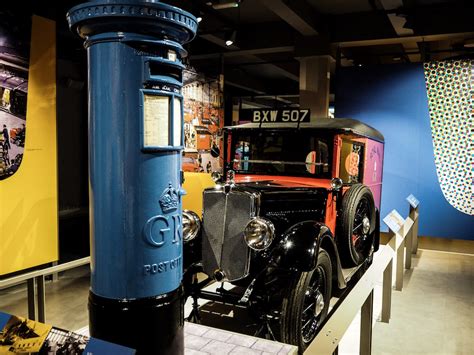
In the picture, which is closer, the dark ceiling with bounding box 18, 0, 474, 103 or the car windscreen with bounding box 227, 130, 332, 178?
the car windscreen with bounding box 227, 130, 332, 178

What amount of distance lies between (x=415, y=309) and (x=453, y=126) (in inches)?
146

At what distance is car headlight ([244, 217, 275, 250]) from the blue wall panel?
5.11 m

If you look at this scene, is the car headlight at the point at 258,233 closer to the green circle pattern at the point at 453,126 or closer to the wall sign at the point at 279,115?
the wall sign at the point at 279,115

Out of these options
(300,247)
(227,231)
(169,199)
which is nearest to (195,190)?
(227,231)

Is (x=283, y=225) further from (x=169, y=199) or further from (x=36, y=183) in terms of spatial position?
(x=36, y=183)

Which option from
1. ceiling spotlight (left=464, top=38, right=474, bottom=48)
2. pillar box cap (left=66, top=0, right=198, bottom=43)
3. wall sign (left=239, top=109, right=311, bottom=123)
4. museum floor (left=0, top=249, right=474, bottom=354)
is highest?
ceiling spotlight (left=464, top=38, right=474, bottom=48)

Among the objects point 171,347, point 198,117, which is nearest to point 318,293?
point 171,347

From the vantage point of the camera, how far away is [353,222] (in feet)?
12.3

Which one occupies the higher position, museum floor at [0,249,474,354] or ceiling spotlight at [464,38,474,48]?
ceiling spotlight at [464,38,474,48]

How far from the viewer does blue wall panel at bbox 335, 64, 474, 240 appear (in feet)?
22.6

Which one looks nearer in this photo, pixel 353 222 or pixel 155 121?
pixel 155 121

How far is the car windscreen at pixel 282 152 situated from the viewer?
375 centimetres

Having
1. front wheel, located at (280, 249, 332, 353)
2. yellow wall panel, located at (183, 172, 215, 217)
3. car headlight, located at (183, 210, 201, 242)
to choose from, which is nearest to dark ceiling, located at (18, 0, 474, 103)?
yellow wall panel, located at (183, 172, 215, 217)

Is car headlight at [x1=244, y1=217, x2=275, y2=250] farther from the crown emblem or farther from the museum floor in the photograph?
the crown emblem
